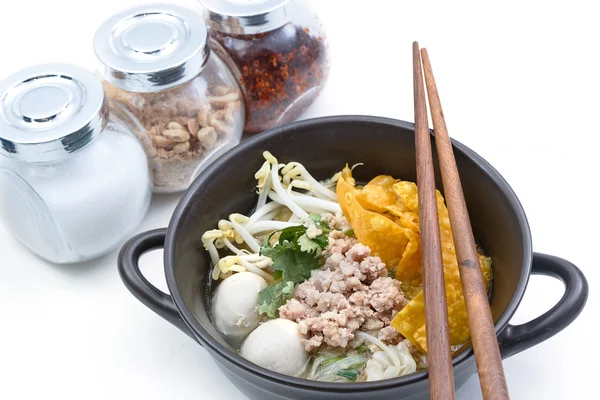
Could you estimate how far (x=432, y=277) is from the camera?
4.57 ft

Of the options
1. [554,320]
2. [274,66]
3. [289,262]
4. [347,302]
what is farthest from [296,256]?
[274,66]

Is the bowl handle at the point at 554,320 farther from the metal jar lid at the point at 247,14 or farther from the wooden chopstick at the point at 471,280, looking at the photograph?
the metal jar lid at the point at 247,14

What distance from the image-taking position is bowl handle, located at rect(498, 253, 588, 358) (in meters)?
1.45

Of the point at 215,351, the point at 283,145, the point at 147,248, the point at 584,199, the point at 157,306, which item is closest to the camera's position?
the point at 215,351

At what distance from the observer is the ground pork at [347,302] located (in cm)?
155

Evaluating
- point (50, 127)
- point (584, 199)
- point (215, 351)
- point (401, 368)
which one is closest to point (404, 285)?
point (401, 368)

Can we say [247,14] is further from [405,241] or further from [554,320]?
[554,320]

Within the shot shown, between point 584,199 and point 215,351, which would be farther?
point 584,199

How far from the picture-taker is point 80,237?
190 cm

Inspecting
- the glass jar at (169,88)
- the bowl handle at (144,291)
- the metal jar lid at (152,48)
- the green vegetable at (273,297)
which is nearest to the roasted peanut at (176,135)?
the glass jar at (169,88)

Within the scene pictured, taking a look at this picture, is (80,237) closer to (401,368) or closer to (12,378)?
(12,378)

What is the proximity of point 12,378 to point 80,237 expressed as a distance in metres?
0.36

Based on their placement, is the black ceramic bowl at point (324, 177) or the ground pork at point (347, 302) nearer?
the black ceramic bowl at point (324, 177)

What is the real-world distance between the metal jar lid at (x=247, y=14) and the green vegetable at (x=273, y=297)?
729 mm
